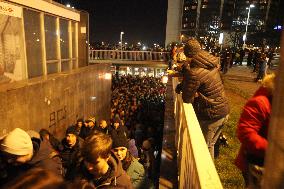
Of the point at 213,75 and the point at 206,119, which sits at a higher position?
the point at 213,75

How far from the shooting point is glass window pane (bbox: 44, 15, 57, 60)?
992cm

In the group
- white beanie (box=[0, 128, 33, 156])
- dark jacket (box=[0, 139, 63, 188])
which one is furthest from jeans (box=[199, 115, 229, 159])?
white beanie (box=[0, 128, 33, 156])

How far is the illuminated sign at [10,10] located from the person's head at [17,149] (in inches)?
212

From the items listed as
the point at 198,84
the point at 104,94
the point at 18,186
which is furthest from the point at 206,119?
the point at 104,94

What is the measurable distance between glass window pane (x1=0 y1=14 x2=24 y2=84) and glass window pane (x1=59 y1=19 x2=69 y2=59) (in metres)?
3.28

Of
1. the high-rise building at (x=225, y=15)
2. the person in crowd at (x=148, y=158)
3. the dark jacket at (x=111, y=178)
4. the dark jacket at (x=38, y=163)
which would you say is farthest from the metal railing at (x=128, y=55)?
the high-rise building at (x=225, y=15)

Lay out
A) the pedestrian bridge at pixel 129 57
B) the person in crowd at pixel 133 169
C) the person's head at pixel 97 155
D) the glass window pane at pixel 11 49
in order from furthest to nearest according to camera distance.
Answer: the pedestrian bridge at pixel 129 57
the glass window pane at pixel 11 49
the person in crowd at pixel 133 169
the person's head at pixel 97 155

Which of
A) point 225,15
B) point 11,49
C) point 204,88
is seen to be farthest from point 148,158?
point 225,15

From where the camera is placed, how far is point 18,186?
148cm

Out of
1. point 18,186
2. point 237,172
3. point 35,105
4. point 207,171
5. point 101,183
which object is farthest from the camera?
point 35,105

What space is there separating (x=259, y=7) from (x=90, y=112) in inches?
2662

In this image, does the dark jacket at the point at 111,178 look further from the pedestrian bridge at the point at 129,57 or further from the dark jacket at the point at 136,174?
the pedestrian bridge at the point at 129,57

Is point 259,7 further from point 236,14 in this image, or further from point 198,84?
point 198,84

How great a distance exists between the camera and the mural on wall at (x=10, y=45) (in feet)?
24.2
